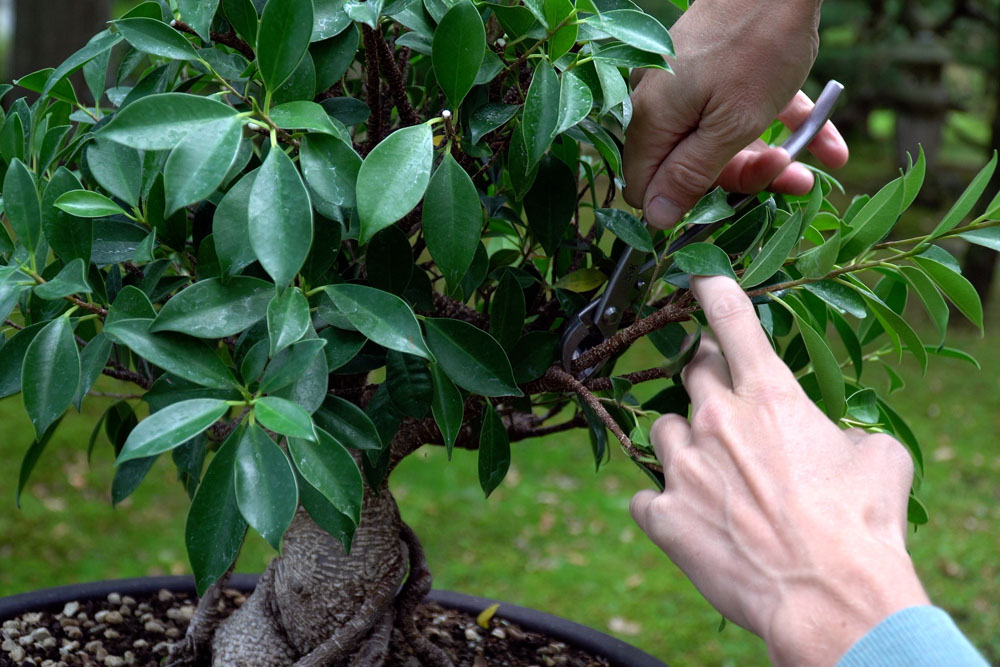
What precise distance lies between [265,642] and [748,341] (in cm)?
54

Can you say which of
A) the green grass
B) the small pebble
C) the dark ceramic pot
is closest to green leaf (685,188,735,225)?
the dark ceramic pot

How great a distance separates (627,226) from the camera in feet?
2.09

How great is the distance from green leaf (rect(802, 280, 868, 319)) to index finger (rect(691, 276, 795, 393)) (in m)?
0.06

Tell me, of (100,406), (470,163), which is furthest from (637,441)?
(100,406)

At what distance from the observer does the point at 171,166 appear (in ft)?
1.42

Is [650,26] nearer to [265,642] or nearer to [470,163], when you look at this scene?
[470,163]

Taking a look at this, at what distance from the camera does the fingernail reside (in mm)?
687

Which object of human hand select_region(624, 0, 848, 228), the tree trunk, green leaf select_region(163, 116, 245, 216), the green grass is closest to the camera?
green leaf select_region(163, 116, 245, 216)

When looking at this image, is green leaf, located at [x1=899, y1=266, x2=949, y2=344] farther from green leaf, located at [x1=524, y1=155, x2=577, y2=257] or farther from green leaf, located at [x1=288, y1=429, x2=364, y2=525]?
green leaf, located at [x1=288, y1=429, x2=364, y2=525]

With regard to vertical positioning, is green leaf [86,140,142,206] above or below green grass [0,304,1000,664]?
above

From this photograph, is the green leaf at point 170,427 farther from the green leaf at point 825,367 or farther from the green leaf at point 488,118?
the green leaf at point 825,367

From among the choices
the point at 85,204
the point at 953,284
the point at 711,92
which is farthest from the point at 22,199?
the point at 953,284

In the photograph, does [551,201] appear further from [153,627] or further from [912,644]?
[153,627]

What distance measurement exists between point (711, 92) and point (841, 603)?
1.20ft
